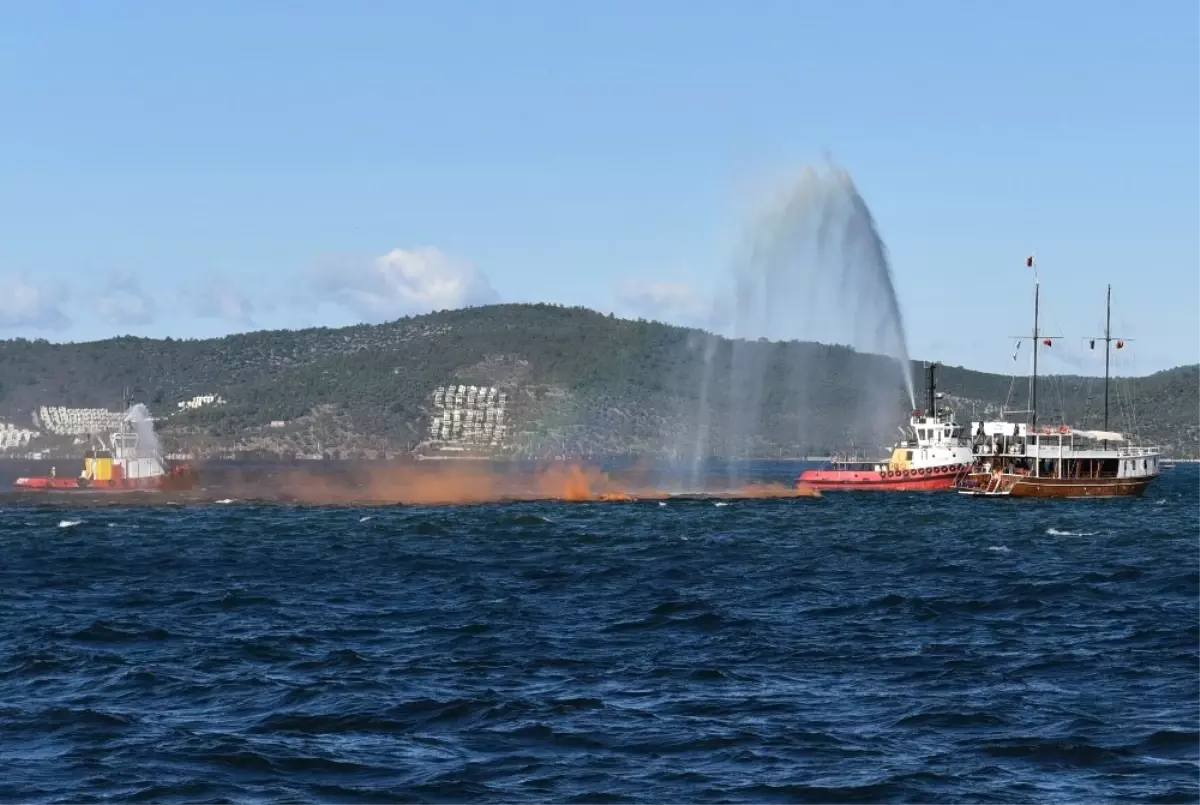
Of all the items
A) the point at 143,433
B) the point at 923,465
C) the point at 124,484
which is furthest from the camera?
the point at 923,465

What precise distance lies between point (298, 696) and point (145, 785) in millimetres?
7932

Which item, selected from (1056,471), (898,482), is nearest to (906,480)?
(898,482)

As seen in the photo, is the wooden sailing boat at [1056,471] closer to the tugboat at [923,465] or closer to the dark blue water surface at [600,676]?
the tugboat at [923,465]

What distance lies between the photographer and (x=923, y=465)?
155 meters

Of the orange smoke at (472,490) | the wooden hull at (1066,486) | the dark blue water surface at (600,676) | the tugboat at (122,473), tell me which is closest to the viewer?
the dark blue water surface at (600,676)

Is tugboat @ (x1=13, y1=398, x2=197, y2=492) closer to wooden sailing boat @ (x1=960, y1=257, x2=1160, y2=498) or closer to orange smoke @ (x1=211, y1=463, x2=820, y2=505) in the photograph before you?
orange smoke @ (x1=211, y1=463, x2=820, y2=505)

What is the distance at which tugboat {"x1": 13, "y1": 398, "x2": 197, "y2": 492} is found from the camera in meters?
143

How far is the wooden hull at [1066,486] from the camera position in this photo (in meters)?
135

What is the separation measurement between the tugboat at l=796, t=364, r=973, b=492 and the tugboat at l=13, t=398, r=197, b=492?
64110mm

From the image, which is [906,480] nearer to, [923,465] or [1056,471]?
[923,465]

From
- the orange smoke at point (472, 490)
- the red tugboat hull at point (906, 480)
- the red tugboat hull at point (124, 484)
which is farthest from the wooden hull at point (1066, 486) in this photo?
the red tugboat hull at point (124, 484)

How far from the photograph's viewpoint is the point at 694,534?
88.6 meters

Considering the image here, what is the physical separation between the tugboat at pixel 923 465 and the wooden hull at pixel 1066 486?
11.5m

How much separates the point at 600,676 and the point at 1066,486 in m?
108
